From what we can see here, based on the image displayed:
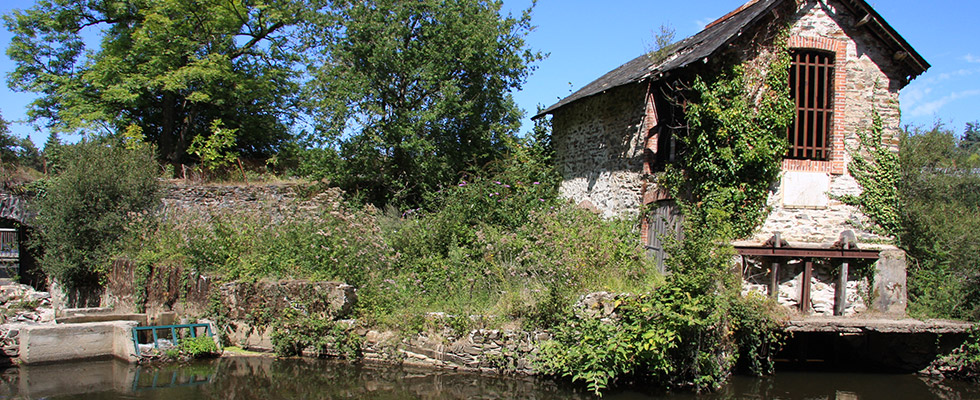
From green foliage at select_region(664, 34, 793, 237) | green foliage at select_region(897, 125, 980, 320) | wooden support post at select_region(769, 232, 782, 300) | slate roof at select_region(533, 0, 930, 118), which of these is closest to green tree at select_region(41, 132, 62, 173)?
slate roof at select_region(533, 0, 930, 118)

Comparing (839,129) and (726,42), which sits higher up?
(726,42)

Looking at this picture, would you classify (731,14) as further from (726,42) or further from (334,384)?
(334,384)

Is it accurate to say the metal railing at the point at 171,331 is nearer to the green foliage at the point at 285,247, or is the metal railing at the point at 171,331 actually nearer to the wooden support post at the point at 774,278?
the green foliage at the point at 285,247

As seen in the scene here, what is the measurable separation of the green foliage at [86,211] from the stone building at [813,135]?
12.7m

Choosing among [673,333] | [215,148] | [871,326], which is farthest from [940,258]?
[215,148]

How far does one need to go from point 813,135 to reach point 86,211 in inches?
659

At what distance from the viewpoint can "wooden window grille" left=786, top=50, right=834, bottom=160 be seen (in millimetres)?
11570

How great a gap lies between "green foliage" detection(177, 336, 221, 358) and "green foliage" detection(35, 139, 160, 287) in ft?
19.2

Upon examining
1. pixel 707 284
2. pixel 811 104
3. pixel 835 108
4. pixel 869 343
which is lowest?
pixel 869 343

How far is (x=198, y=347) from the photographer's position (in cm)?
1030

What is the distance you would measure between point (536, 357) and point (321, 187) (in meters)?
11.1

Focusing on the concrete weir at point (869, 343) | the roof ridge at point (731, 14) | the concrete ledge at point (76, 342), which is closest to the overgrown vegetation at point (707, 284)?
the concrete weir at point (869, 343)

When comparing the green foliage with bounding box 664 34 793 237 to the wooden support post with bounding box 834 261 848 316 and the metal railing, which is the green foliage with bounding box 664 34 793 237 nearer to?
the wooden support post with bounding box 834 261 848 316

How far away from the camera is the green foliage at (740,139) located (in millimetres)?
10984
